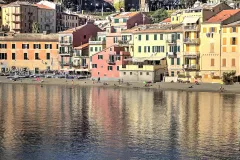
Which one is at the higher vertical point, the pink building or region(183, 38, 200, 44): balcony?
region(183, 38, 200, 44): balcony

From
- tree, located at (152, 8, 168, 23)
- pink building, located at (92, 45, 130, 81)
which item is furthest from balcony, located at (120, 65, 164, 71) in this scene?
tree, located at (152, 8, 168, 23)

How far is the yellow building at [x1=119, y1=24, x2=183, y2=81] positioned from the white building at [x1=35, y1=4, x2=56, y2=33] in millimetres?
45081

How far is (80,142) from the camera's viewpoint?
4431 cm

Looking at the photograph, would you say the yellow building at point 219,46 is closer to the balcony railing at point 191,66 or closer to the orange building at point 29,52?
the balcony railing at point 191,66

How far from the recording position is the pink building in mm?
95375

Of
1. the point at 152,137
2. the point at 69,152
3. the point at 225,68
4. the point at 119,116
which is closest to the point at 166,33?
the point at 225,68

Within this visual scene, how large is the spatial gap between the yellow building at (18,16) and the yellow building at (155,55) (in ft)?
131

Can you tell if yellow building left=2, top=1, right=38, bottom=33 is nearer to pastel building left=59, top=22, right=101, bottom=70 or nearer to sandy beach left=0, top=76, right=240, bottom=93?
pastel building left=59, top=22, right=101, bottom=70

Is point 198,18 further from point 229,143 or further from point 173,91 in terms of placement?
point 229,143

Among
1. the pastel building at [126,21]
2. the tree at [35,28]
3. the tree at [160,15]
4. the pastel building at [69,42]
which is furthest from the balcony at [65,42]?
the tree at [160,15]

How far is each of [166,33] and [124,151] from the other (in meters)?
52.8

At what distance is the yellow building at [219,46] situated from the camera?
278 ft

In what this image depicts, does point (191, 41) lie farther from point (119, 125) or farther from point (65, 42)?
point (119, 125)

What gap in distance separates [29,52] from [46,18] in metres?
28.0
